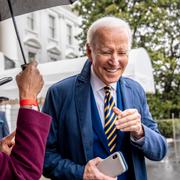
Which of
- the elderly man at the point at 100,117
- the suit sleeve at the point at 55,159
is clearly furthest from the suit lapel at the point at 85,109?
the suit sleeve at the point at 55,159

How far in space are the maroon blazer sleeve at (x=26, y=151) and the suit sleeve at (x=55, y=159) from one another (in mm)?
430

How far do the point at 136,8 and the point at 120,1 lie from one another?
0.86 meters

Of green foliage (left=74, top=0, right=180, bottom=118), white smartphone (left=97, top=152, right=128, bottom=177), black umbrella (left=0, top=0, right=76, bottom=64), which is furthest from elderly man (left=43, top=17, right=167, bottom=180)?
green foliage (left=74, top=0, right=180, bottom=118)

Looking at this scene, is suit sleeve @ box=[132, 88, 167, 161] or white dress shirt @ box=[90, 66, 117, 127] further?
white dress shirt @ box=[90, 66, 117, 127]

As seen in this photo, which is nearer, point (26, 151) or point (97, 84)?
point (26, 151)

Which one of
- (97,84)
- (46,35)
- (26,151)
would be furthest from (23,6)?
(46,35)

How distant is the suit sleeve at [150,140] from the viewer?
2.17m

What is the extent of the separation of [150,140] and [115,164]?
296 millimetres

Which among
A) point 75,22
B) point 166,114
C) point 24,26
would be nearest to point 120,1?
point 166,114

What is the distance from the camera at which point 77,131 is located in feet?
7.27

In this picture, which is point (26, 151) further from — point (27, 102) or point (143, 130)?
point (143, 130)

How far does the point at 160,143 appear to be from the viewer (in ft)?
7.44

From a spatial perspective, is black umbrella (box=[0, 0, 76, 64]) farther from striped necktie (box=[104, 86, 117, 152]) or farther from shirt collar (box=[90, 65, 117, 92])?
striped necktie (box=[104, 86, 117, 152])

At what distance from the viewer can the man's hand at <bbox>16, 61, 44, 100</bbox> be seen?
1780mm
